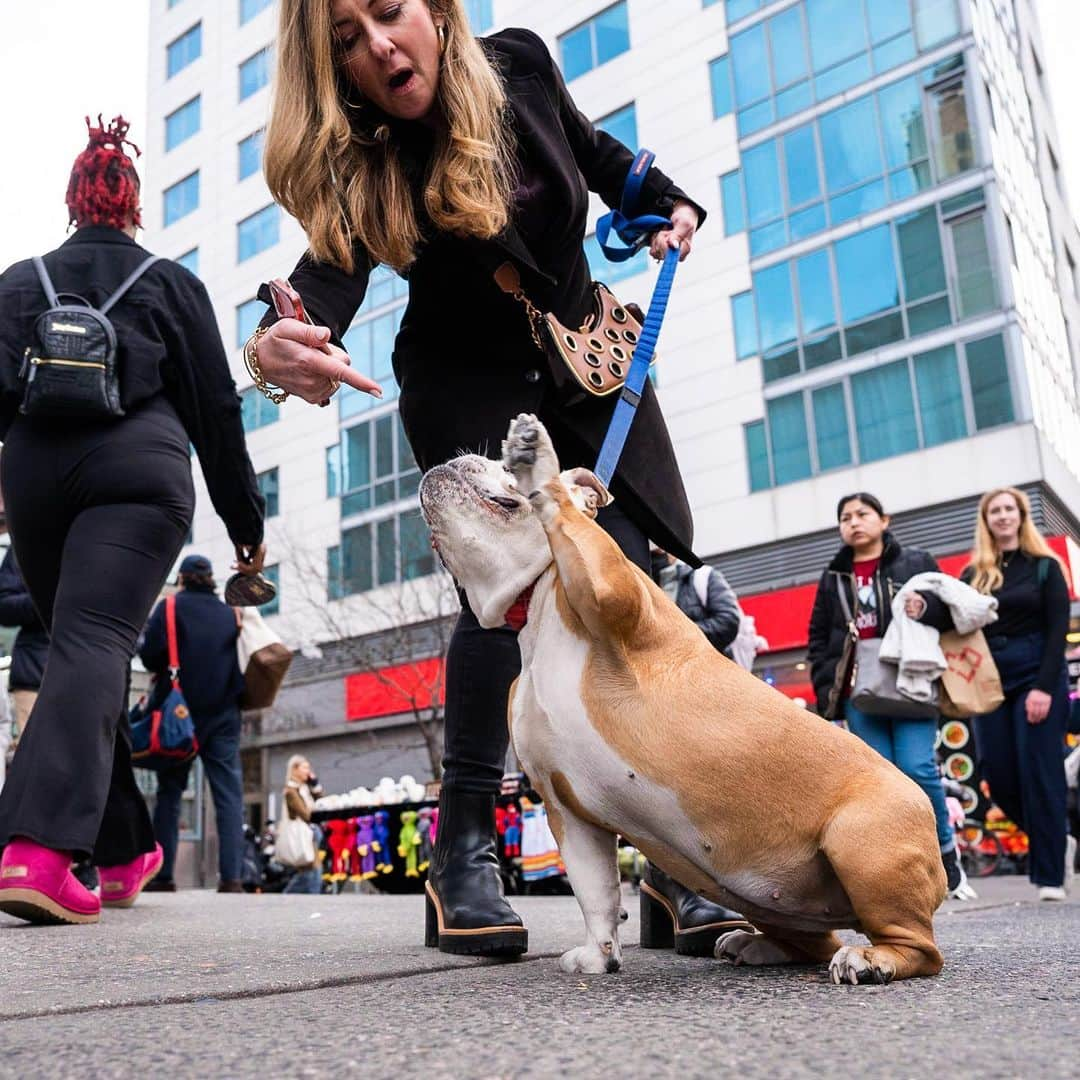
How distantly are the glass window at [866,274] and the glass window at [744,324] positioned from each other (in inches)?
71.0

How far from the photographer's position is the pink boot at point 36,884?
117 inches

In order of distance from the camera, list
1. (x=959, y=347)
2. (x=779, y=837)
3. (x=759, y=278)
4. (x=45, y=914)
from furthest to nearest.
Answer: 1. (x=759, y=278)
2. (x=959, y=347)
3. (x=45, y=914)
4. (x=779, y=837)

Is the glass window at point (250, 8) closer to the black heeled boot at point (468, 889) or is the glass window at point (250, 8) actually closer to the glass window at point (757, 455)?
the glass window at point (757, 455)

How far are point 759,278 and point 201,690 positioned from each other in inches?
Answer: 664

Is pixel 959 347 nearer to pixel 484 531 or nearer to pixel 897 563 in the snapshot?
pixel 897 563

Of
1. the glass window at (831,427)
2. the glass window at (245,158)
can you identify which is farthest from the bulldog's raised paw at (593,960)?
the glass window at (245,158)

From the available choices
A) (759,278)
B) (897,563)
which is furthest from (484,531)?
(759,278)

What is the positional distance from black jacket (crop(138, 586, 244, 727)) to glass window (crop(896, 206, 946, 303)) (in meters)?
15.6

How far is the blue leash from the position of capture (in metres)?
2.56

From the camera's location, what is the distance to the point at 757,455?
21.1 meters

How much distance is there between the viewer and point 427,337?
2824mm

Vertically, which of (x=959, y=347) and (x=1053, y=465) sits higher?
(x=959, y=347)

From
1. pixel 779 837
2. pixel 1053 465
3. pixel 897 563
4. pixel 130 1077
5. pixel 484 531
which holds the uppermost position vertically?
pixel 1053 465

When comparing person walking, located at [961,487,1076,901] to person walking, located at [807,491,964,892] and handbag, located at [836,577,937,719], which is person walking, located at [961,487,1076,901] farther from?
handbag, located at [836,577,937,719]
